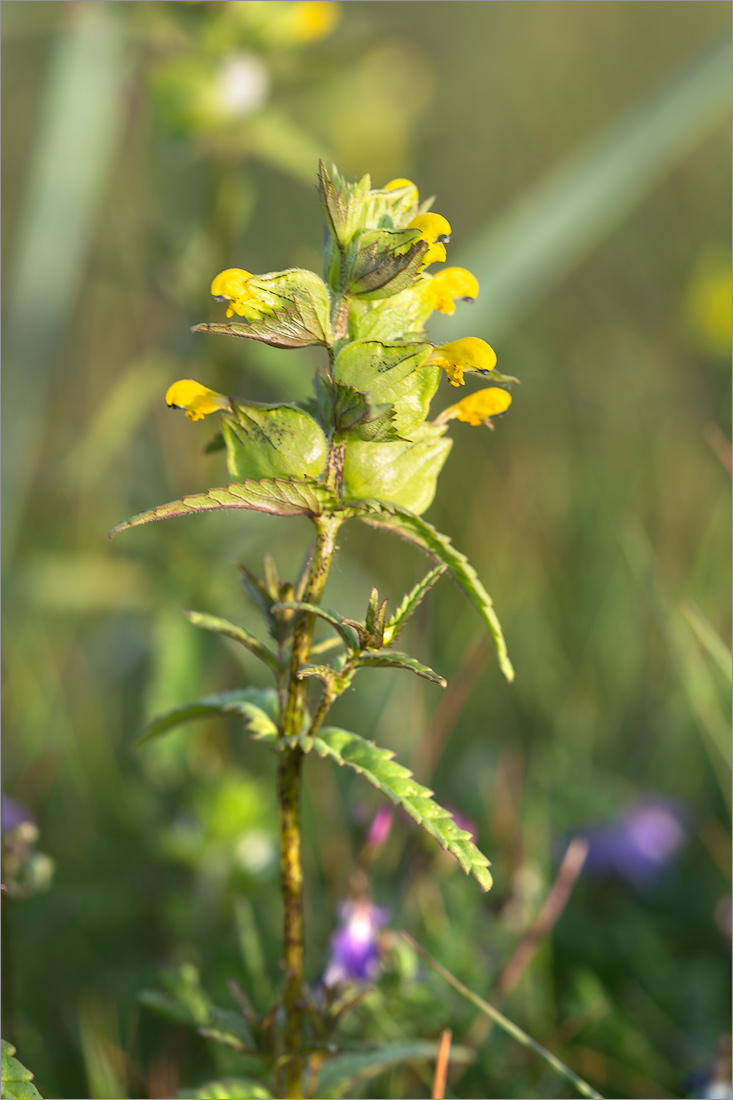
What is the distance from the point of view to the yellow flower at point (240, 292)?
0.79 meters

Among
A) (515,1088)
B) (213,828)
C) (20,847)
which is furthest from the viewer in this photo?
(213,828)

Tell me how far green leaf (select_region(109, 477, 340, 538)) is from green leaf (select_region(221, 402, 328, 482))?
0.02 metres

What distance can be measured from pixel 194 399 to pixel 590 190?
1.65m

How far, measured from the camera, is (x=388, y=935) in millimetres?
1257

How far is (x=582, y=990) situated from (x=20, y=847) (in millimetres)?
834

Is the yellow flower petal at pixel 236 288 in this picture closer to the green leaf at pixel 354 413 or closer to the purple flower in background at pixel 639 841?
the green leaf at pixel 354 413

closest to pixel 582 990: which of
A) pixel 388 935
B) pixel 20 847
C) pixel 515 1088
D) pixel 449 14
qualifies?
pixel 515 1088

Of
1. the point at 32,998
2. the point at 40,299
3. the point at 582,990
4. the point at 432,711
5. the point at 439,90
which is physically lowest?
the point at 32,998

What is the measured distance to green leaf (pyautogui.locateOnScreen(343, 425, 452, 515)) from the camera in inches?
32.5

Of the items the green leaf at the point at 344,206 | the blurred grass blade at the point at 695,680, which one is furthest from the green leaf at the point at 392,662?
the blurred grass blade at the point at 695,680

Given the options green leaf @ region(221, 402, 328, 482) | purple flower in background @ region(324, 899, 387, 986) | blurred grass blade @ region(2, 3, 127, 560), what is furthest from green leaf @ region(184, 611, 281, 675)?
blurred grass blade @ region(2, 3, 127, 560)

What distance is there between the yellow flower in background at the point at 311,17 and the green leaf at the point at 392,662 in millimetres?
1447

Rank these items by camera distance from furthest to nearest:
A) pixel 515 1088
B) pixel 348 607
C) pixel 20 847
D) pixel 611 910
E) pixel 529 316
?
pixel 529 316 → pixel 348 607 → pixel 611 910 → pixel 515 1088 → pixel 20 847

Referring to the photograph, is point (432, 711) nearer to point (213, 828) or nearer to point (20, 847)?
point (213, 828)
